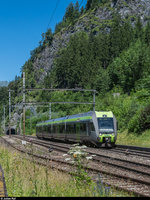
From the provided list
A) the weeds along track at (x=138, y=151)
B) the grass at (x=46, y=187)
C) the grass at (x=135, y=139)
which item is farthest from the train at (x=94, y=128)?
the grass at (x=46, y=187)

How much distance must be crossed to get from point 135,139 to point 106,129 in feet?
23.2

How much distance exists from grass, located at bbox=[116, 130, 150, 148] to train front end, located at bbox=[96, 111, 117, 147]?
11.8 ft

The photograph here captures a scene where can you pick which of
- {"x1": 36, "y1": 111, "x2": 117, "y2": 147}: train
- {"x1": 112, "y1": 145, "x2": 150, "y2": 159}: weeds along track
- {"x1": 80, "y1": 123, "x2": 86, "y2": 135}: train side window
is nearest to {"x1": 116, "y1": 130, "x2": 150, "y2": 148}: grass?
{"x1": 112, "y1": 145, "x2": 150, "y2": 159}: weeds along track

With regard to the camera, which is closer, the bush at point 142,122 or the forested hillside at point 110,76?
the bush at point 142,122

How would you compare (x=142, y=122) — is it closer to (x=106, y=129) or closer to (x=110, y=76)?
(x=106, y=129)

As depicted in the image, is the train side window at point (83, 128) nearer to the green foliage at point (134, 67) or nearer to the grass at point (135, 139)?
the grass at point (135, 139)

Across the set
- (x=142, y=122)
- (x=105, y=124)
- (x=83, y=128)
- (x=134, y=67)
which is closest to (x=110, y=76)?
(x=134, y=67)

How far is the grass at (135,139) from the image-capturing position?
27.7 metres

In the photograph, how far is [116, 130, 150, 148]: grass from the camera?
1091 inches

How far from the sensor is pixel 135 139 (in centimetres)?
2995

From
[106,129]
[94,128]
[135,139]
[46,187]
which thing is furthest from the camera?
[135,139]

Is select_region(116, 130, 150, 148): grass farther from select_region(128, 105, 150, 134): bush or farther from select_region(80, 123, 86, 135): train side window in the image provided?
select_region(80, 123, 86, 135): train side window

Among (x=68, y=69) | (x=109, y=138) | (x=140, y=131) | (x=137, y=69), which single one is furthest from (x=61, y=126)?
(x=68, y=69)

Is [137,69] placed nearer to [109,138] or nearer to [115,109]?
[115,109]
